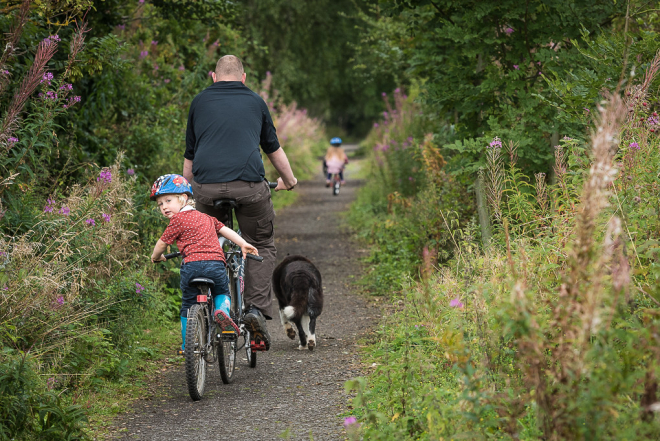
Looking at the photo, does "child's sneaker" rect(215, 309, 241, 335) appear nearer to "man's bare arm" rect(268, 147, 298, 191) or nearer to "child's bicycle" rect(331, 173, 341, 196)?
"man's bare arm" rect(268, 147, 298, 191)

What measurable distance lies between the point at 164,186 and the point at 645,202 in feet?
10.7

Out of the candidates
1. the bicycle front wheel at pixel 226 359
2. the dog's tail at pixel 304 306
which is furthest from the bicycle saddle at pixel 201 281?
the dog's tail at pixel 304 306

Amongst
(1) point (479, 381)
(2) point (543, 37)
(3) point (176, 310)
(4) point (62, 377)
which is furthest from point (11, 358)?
(2) point (543, 37)

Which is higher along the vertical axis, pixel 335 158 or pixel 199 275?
pixel 335 158

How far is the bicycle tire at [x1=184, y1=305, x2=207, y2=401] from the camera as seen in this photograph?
4.62 meters

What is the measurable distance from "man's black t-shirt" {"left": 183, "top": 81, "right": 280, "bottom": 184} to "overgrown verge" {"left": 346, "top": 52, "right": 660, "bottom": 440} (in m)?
1.59

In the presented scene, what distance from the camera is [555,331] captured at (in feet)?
11.8

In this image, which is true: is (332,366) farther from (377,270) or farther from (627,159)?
(377,270)

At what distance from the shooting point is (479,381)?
3131 mm

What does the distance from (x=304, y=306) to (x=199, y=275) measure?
1.59 meters

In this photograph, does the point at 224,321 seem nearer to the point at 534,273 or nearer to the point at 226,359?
the point at 226,359

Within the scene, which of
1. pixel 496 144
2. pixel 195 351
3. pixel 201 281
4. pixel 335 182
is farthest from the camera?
pixel 335 182

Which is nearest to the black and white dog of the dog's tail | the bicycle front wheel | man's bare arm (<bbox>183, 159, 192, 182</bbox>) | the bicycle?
the dog's tail

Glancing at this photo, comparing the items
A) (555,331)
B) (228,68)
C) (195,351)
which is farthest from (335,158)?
(555,331)
